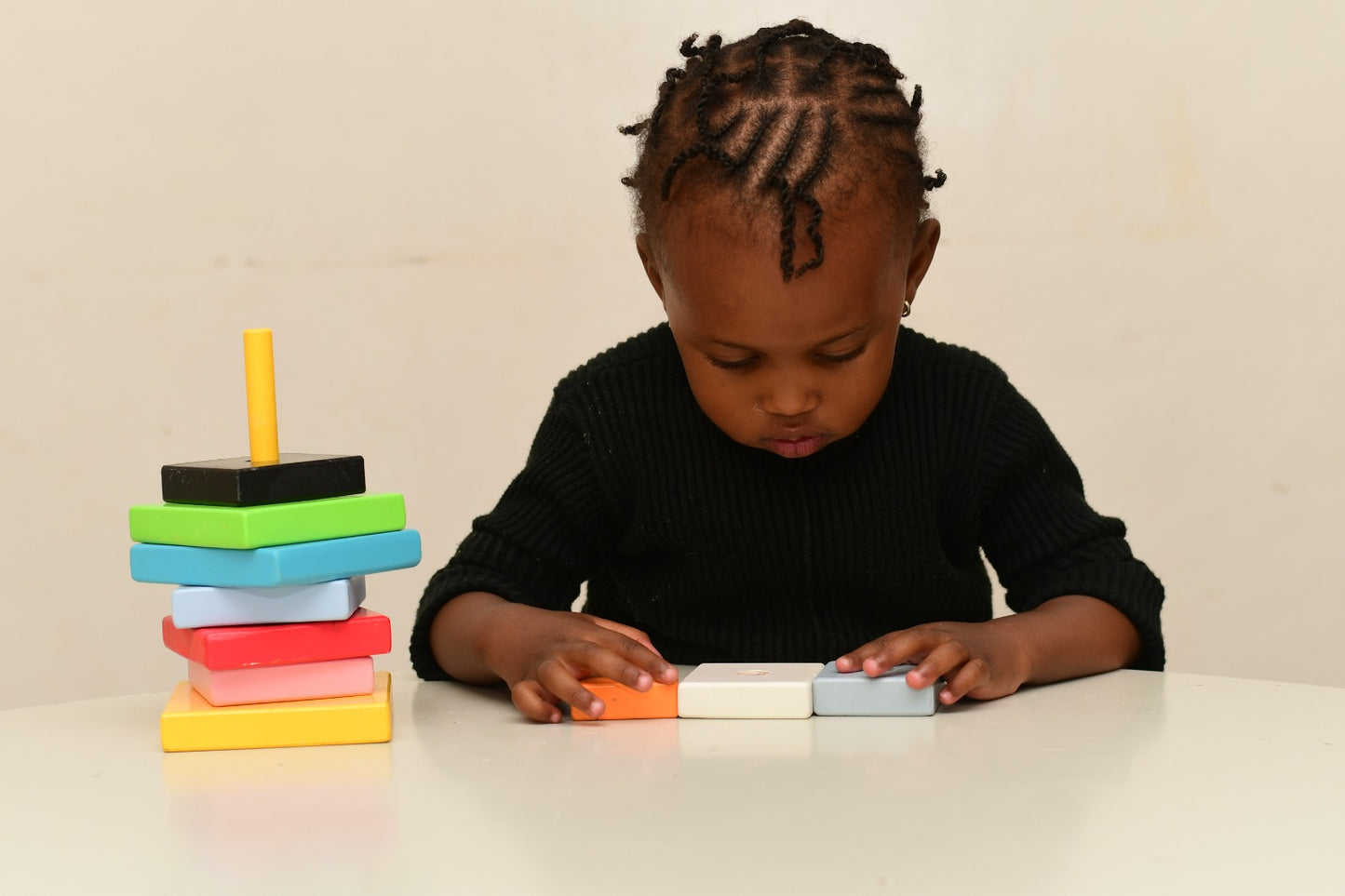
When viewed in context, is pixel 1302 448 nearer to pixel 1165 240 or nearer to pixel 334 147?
pixel 1165 240

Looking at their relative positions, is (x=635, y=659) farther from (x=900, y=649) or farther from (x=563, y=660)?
(x=900, y=649)

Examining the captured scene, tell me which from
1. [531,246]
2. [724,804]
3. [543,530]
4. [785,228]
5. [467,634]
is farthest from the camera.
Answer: [531,246]

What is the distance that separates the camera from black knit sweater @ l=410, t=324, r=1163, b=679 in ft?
3.78

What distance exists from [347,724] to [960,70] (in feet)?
4.08

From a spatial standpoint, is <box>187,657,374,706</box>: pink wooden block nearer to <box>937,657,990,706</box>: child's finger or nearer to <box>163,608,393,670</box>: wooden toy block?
<box>163,608,393,670</box>: wooden toy block

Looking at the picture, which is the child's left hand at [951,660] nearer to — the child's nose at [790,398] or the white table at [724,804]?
the white table at [724,804]

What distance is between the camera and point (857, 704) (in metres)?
0.87

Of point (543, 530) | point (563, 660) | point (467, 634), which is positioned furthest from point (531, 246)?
point (563, 660)

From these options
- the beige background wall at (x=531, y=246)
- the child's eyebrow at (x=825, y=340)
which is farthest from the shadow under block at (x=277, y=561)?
the beige background wall at (x=531, y=246)

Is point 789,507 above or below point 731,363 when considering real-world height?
below

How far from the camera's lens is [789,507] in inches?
46.0

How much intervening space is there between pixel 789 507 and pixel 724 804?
1.60 ft

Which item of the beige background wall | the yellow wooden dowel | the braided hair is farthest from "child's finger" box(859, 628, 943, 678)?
the beige background wall

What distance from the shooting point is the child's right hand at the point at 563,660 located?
2.93ft
